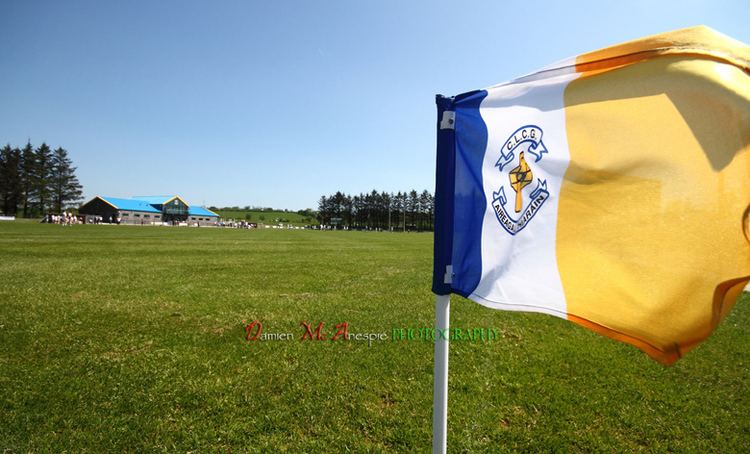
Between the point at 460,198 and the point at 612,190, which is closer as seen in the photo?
the point at 612,190

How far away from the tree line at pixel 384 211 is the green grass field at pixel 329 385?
126m

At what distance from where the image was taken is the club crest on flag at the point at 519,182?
69.7 inches

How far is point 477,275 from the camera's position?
210 centimetres

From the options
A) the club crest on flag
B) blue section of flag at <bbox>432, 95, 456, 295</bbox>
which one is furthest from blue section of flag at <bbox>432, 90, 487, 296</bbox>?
the club crest on flag

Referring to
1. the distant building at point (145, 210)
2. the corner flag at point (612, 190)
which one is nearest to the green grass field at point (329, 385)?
the corner flag at point (612, 190)

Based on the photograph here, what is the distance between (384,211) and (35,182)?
102 metres

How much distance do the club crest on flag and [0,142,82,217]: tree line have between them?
11823 centimetres

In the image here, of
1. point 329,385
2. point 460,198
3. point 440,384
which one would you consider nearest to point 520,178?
point 460,198

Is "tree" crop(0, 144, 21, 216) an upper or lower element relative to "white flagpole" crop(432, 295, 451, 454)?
upper

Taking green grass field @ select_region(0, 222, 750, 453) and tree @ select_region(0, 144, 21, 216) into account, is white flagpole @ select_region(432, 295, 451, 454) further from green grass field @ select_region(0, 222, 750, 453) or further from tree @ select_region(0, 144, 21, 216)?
tree @ select_region(0, 144, 21, 216)

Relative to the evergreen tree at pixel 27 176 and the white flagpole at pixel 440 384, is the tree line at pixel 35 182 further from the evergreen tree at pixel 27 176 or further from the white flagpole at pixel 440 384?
the white flagpole at pixel 440 384

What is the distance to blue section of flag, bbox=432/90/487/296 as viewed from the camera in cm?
206

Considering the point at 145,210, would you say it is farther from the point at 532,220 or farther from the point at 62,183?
the point at 532,220

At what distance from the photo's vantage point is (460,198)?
211cm
